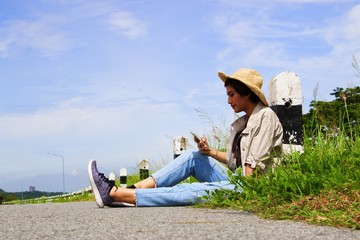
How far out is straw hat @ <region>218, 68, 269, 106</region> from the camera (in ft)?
20.1

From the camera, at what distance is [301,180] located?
17.2 ft

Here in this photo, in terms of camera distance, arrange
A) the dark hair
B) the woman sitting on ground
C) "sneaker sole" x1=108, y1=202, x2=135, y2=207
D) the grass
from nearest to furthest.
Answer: the grass, the woman sitting on ground, the dark hair, "sneaker sole" x1=108, y1=202, x2=135, y2=207

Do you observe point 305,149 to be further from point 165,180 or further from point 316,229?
point 316,229

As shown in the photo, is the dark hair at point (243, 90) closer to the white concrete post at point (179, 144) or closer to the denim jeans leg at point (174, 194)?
the denim jeans leg at point (174, 194)

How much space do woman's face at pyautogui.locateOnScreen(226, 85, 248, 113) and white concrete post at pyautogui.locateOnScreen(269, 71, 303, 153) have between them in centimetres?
120

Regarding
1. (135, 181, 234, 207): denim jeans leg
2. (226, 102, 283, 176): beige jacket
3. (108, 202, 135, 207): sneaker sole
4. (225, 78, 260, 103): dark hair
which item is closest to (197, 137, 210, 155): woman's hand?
(135, 181, 234, 207): denim jeans leg

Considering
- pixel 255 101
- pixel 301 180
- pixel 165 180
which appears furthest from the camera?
pixel 165 180

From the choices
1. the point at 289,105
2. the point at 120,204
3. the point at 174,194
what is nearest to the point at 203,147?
the point at 174,194

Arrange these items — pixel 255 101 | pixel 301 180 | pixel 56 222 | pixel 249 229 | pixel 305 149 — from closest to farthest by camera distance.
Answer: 1. pixel 249 229
2. pixel 56 222
3. pixel 301 180
4. pixel 255 101
5. pixel 305 149

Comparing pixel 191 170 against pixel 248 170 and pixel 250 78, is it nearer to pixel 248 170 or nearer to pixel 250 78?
pixel 248 170

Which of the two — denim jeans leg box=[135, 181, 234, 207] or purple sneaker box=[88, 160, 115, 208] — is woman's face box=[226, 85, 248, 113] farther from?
purple sneaker box=[88, 160, 115, 208]

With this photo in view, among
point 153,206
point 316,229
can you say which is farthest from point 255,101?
point 316,229

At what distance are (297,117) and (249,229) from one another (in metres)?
3.77

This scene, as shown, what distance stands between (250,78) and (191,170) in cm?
129
